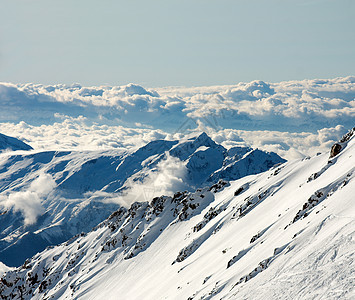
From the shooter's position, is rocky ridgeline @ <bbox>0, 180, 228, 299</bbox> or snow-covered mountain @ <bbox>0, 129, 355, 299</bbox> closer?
snow-covered mountain @ <bbox>0, 129, 355, 299</bbox>

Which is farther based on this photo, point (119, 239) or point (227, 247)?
point (119, 239)

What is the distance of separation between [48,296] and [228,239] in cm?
7819

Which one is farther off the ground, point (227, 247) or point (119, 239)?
point (227, 247)

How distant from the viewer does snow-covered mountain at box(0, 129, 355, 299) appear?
1430 inches

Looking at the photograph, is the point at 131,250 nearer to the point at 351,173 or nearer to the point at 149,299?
the point at 149,299

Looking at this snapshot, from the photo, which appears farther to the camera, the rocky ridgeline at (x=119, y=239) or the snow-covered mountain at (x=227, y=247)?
the rocky ridgeline at (x=119, y=239)

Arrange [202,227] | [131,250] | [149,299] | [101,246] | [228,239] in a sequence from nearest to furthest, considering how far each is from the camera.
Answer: [149,299] → [228,239] → [202,227] → [131,250] → [101,246]

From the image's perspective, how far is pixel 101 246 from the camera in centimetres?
13400

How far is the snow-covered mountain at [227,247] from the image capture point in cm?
3631

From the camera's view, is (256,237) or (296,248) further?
(256,237)

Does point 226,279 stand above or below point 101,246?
above

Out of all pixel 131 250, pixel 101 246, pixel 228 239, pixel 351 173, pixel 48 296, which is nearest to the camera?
pixel 351 173

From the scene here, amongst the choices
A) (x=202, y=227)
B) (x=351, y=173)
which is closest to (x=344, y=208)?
(x=351, y=173)

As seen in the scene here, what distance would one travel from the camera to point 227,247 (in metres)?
67.4
